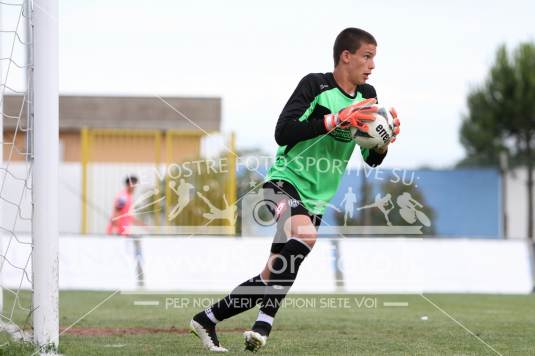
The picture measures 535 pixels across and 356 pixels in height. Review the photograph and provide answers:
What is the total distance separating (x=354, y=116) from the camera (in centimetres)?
591

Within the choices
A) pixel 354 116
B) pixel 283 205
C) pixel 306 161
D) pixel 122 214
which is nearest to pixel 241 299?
pixel 283 205

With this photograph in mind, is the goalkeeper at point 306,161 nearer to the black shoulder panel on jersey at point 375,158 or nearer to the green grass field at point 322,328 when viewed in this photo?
the black shoulder panel on jersey at point 375,158

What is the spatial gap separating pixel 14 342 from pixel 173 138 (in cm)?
1248

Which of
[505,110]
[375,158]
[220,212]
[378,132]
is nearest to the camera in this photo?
[378,132]

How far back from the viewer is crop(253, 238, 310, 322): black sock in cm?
591

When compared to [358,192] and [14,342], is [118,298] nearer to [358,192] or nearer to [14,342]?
[14,342]

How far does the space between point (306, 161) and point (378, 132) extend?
0.53 meters

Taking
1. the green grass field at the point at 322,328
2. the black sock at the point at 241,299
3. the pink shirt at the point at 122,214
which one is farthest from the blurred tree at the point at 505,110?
the black sock at the point at 241,299

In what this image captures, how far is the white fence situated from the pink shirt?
750 millimetres

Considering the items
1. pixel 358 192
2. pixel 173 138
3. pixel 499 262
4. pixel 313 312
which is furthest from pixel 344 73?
pixel 358 192

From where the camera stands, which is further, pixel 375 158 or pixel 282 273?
pixel 375 158

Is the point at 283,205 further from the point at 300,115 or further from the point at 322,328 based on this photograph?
the point at 322,328

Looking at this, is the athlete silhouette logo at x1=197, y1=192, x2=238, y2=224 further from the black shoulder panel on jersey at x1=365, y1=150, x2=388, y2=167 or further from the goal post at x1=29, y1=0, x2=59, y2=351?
the goal post at x1=29, y1=0, x2=59, y2=351

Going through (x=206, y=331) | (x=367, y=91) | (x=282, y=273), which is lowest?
(x=206, y=331)
